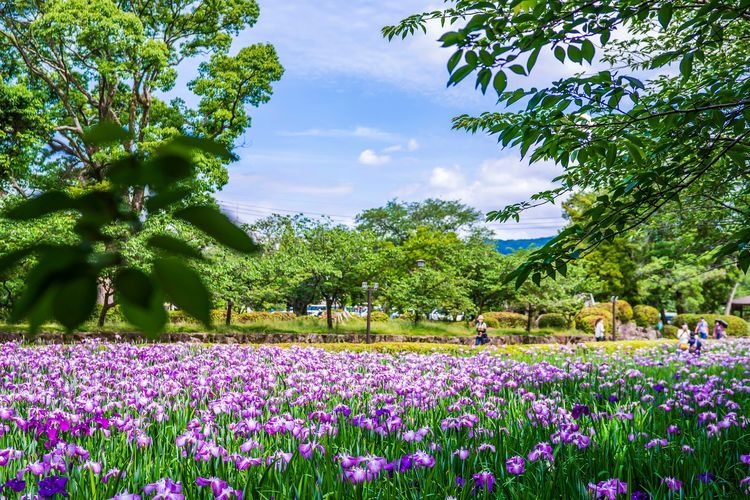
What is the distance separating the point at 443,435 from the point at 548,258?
142 centimetres

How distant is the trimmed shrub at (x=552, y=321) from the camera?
31122 millimetres

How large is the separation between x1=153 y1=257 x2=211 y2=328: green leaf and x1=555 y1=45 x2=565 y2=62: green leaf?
2985 millimetres

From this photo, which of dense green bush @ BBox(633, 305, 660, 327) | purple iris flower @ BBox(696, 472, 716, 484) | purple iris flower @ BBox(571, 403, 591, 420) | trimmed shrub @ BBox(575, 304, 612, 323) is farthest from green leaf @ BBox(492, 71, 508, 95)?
dense green bush @ BBox(633, 305, 660, 327)

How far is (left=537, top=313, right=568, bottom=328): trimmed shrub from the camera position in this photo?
102ft

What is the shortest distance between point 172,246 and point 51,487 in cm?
253

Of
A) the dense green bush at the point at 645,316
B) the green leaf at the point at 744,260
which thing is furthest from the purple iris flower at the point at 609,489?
the dense green bush at the point at 645,316

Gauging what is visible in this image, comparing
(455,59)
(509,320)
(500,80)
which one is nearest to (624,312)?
(509,320)

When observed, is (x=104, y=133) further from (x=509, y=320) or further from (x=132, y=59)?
(x=509, y=320)

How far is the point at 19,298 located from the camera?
0.52 m

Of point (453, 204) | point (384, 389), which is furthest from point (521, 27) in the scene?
point (453, 204)

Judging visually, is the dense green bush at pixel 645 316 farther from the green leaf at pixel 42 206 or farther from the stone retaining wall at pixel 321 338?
the green leaf at pixel 42 206

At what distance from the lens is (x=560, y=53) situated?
122 inches

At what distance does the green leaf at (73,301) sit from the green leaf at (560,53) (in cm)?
301

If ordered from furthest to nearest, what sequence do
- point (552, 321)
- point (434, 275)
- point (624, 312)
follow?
point (624, 312) < point (552, 321) < point (434, 275)
